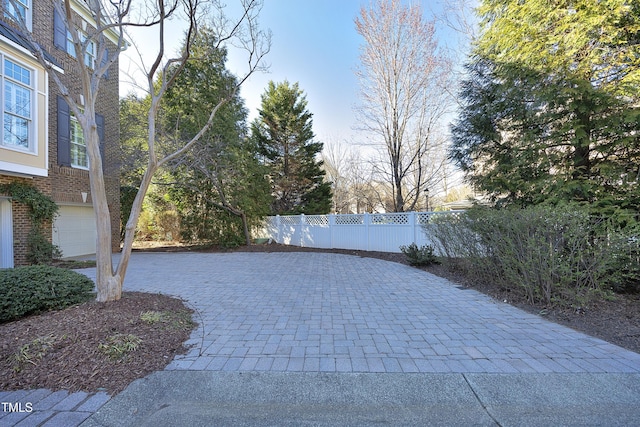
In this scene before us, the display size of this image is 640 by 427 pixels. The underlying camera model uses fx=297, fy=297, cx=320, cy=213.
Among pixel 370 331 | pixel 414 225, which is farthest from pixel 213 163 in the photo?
pixel 370 331

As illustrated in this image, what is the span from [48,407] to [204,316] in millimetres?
2032

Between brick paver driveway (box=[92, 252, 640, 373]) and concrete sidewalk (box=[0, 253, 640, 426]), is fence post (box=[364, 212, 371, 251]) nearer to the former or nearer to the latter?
brick paver driveway (box=[92, 252, 640, 373])

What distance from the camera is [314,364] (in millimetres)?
2799

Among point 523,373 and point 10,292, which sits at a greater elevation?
point 10,292

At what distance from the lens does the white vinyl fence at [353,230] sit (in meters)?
9.28

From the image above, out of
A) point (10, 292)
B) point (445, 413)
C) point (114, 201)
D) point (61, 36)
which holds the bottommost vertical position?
point (445, 413)

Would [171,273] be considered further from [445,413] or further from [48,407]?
[445,413]

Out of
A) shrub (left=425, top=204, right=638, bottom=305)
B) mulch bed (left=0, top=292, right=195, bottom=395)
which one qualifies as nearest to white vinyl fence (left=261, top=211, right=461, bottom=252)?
shrub (left=425, top=204, right=638, bottom=305)

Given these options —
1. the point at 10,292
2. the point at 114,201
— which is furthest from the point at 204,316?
the point at 114,201

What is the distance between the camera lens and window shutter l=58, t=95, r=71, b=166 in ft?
30.1

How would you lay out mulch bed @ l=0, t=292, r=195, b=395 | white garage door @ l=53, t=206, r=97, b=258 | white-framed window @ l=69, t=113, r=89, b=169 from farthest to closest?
white-framed window @ l=69, t=113, r=89, b=169 → white garage door @ l=53, t=206, r=97, b=258 → mulch bed @ l=0, t=292, r=195, b=395

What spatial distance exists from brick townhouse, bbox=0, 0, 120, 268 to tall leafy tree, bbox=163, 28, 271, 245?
7.39 ft

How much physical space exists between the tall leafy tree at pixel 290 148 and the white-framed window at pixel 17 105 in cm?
1263

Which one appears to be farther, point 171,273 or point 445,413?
point 171,273
